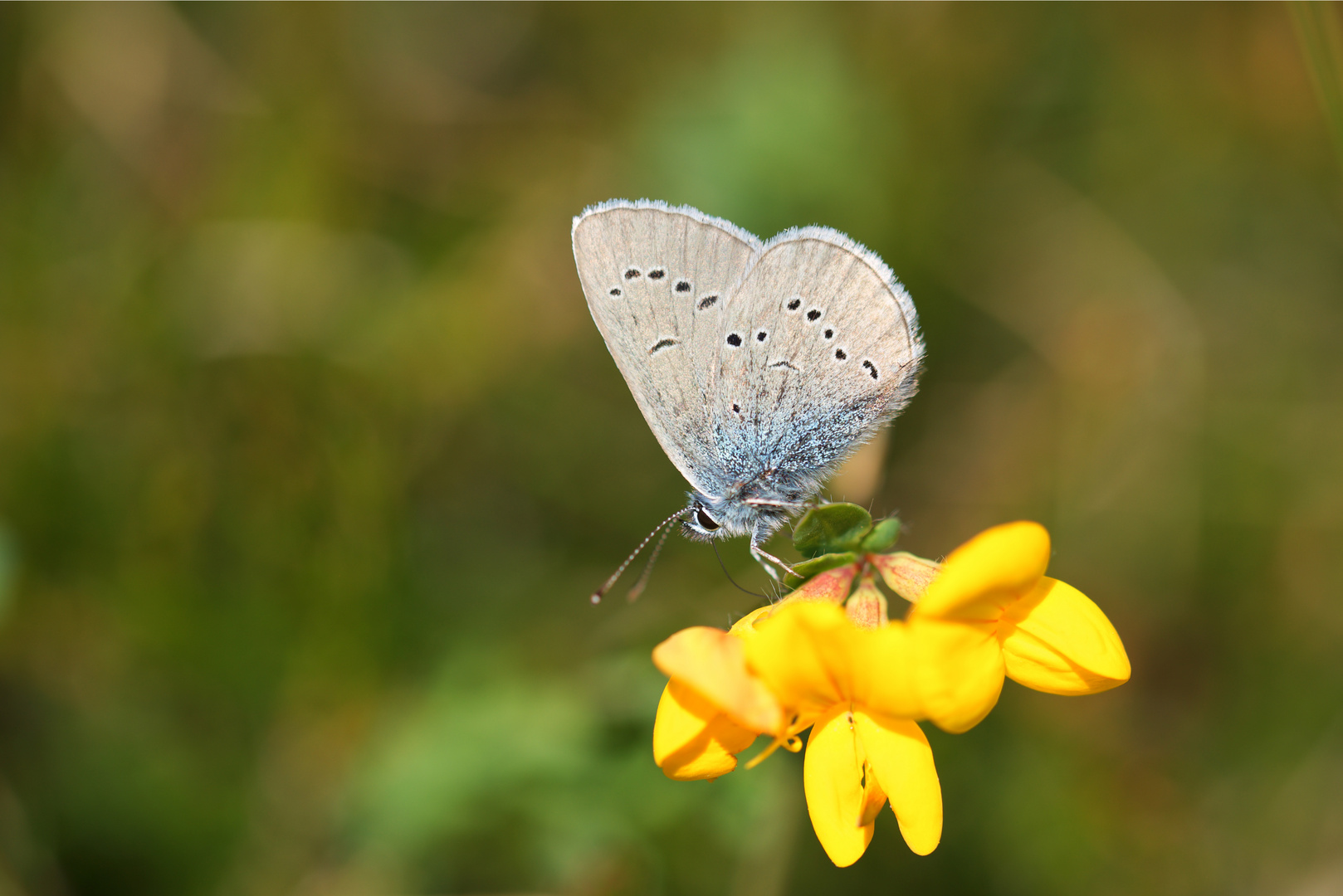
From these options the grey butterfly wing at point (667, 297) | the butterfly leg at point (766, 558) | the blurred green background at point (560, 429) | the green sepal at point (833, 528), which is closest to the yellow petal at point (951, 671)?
the green sepal at point (833, 528)

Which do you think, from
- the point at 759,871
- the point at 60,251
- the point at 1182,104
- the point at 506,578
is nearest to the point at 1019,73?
the point at 1182,104

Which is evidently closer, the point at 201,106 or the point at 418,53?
the point at 201,106

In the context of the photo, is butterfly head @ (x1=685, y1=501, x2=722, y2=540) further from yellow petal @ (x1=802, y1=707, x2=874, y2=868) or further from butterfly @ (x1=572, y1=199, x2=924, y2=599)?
yellow petal @ (x1=802, y1=707, x2=874, y2=868)

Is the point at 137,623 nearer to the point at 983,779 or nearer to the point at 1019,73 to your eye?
the point at 983,779

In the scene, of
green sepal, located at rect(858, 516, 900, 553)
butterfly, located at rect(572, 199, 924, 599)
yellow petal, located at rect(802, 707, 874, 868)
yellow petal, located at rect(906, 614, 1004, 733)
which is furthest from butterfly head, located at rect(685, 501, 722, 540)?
yellow petal, located at rect(906, 614, 1004, 733)

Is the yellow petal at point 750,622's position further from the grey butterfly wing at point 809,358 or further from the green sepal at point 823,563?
the grey butterfly wing at point 809,358

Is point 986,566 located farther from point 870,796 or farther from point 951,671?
point 870,796

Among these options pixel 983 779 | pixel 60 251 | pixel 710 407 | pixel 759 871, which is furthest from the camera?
pixel 60 251
